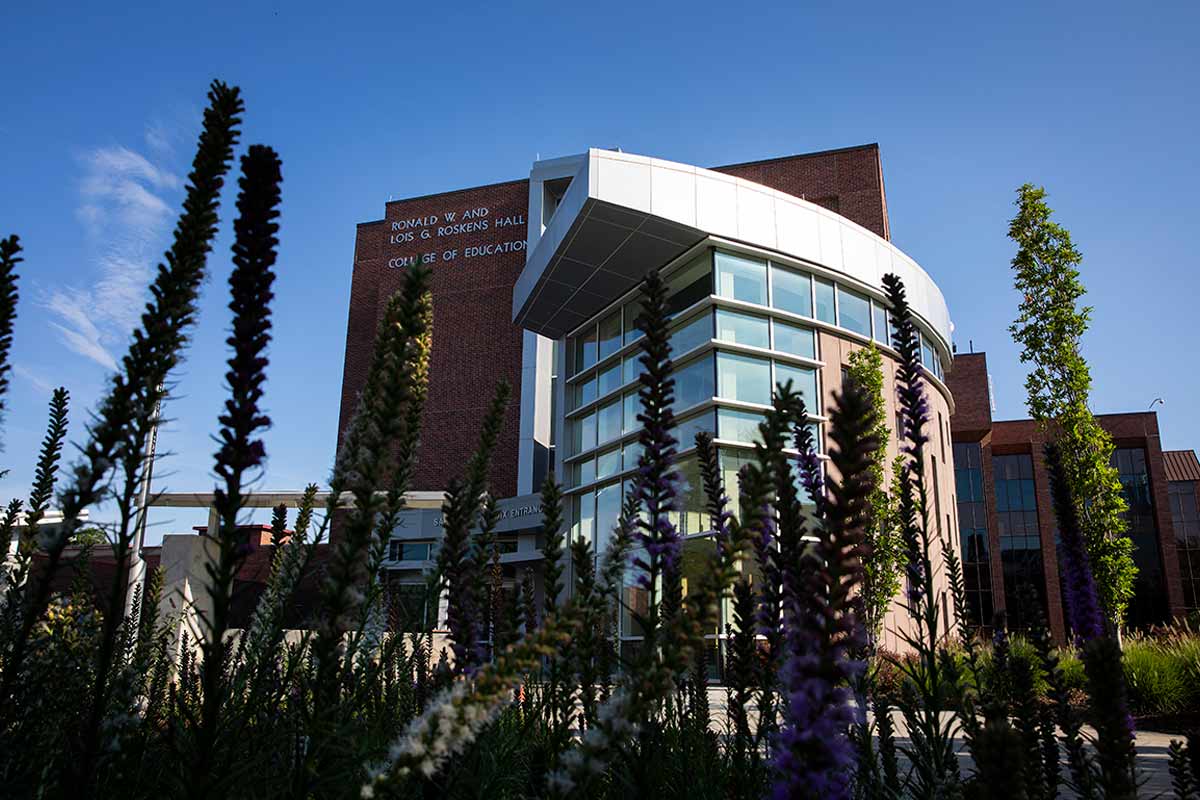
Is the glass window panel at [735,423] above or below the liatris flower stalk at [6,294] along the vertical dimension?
above

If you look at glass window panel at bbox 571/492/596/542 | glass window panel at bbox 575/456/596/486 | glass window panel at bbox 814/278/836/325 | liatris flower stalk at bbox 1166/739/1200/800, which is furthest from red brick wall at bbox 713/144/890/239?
liatris flower stalk at bbox 1166/739/1200/800

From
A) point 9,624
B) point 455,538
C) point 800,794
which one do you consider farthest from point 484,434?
point 9,624

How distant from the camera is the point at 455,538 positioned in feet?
8.39

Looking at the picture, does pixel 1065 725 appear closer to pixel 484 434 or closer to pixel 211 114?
pixel 484 434

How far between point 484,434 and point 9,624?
8.88ft

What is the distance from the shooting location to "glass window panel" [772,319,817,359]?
22.8 metres

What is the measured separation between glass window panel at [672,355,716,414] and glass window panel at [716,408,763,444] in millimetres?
691

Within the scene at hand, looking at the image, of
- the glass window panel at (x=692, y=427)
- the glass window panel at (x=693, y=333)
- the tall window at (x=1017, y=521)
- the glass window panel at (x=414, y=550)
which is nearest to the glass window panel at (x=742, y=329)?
the glass window panel at (x=693, y=333)

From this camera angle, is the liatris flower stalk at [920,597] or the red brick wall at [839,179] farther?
the red brick wall at [839,179]

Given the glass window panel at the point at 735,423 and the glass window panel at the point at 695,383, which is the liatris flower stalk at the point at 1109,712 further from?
the glass window panel at the point at 695,383

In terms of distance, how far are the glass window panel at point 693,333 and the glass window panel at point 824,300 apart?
12.4ft

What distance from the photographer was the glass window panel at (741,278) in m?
22.3

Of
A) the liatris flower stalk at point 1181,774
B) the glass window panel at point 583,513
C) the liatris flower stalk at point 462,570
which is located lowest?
the liatris flower stalk at point 1181,774

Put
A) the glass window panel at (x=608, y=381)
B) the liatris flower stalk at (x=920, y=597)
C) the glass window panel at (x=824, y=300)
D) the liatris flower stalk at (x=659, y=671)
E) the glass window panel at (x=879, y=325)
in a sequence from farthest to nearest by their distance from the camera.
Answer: the glass window panel at (x=608, y=381), the glass window panel at (x=879, y=325), the glass window panel at (x=824, y=300), the liatris flower stalk at (x=920, y=597), the liatris flower stalk at (x=659, y=671)
